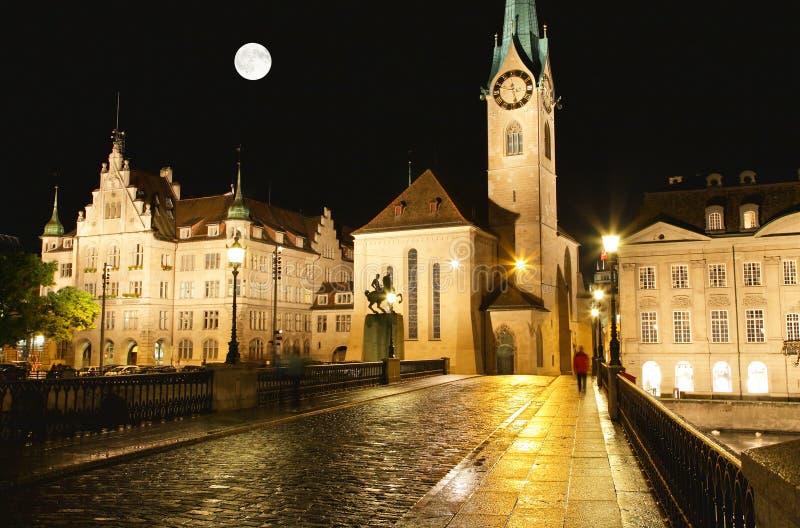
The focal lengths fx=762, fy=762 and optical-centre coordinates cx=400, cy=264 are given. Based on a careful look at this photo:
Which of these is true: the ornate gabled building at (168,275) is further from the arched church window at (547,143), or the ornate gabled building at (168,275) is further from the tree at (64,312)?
the arched church window at (547,143)

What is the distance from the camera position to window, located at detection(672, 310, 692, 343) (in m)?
54.6

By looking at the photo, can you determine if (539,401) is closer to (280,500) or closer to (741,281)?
(280,500)

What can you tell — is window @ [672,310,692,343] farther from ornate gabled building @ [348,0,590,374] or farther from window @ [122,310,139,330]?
window @ [122,310,139,330]

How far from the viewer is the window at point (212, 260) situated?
215 feet

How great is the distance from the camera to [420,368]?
38.5 metres

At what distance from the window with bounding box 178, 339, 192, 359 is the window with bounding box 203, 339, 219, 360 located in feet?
5.02

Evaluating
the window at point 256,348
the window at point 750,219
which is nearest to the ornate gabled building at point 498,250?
the window at point 256,348

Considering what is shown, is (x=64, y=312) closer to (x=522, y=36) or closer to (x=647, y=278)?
(x=522, y=36)

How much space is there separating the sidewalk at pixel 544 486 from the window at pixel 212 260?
174ft

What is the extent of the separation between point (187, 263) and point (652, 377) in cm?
3959

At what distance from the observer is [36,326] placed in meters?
51.9

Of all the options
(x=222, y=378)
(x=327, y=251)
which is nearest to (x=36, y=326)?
(x=327, y=251)

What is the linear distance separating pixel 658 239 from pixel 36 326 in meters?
44.4

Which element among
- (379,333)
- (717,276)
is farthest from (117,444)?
(717,276)
